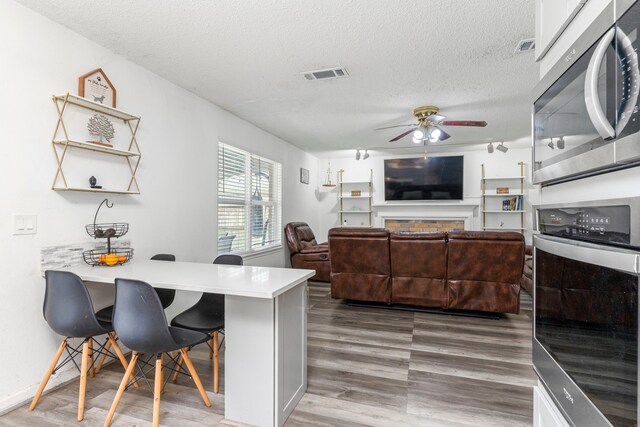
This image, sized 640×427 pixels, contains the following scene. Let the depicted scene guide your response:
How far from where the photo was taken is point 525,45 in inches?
104

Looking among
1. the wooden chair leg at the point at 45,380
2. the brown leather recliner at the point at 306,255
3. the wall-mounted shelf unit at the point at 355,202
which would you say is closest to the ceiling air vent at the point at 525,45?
the wooden chair leg at the point at 45,380

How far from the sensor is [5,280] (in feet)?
6.65

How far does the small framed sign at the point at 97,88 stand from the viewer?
8.08ft

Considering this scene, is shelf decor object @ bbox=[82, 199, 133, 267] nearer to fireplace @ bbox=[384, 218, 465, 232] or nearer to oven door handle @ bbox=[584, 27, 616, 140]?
oven door handle @ bbox=[584, 27, 616, 140]

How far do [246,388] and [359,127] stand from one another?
13.4ft

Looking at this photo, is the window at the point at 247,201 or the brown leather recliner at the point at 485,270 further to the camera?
the window at the point at 247,201

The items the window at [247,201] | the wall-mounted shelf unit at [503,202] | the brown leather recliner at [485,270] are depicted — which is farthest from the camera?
the wall-mounted shelf unit at [503,202]

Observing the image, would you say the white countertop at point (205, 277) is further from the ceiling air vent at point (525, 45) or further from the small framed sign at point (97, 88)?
the ceiling air vent at point (525, 45)

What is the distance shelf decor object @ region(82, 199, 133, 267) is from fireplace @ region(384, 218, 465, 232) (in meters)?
5.58

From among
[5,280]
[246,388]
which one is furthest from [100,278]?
[246,388]

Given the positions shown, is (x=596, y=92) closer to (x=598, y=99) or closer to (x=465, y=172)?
(x=598, y=99)

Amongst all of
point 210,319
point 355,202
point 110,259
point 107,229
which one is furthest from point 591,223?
point 355,202

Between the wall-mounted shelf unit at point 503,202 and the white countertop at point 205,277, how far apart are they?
19.1 feet

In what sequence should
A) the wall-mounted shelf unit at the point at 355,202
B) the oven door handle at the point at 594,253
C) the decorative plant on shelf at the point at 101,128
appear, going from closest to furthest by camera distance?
the oven door handle at the point at 594,253, the decorative plant on shelf at the point at 101,128, the wall-mounted shelf unit at the point at 355,202
